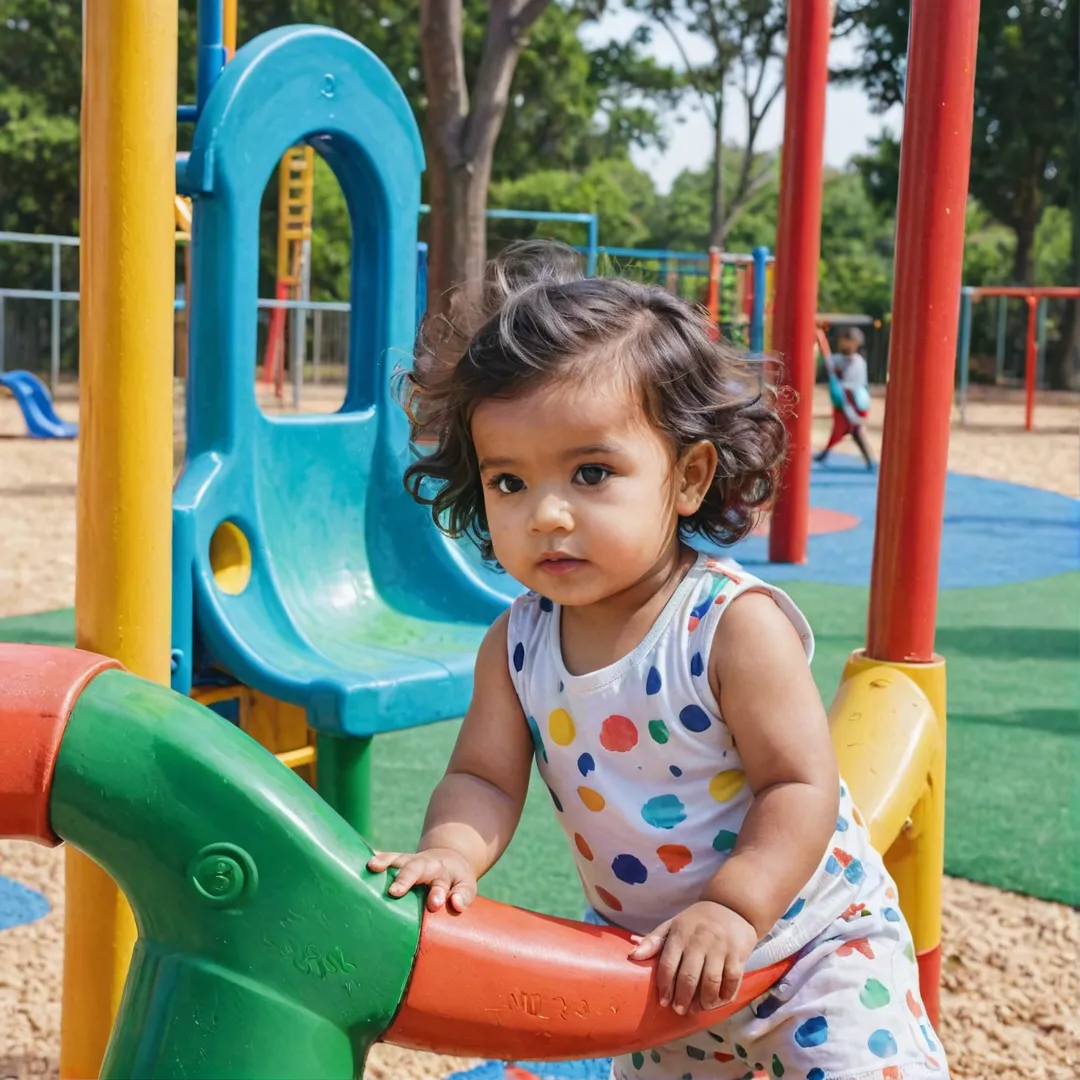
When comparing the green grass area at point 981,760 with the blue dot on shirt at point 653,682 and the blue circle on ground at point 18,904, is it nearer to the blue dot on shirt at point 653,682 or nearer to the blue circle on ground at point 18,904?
the blue circle on ground at point 18,904

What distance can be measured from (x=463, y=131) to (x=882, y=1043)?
8768mm

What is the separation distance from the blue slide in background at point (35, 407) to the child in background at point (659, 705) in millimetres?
10831

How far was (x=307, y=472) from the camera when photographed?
2.65 meters

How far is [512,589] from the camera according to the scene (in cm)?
309

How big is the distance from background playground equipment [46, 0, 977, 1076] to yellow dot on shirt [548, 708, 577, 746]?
31cm

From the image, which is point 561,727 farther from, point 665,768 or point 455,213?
point 455,213

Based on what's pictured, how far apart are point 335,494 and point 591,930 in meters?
1.71

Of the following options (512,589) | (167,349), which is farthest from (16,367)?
(167,349)

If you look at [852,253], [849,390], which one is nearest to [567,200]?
[852,253]

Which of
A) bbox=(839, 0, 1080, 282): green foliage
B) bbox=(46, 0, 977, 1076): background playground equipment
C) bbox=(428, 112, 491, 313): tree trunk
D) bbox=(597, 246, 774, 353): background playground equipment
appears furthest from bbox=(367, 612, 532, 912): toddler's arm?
bbox=(839, 0, 1080, 282): green foliage

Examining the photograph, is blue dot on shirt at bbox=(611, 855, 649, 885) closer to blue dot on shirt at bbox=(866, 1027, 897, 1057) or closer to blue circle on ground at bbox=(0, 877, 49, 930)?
blue dot on shirt at bbox=(866, 1027, 897, 1057)

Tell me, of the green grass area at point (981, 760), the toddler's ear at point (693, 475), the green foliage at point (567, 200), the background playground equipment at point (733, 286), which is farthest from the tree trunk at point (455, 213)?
the green foliage at point (567, 200)

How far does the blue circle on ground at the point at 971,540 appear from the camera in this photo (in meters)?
6.09

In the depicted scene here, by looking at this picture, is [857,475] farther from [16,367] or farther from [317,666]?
[16,367]
